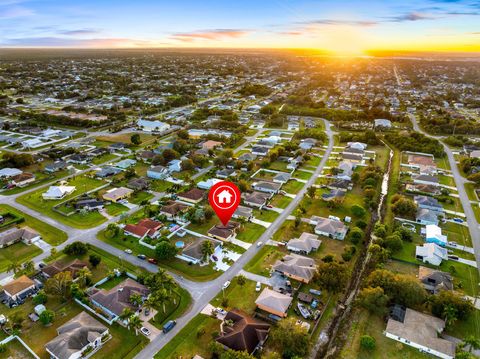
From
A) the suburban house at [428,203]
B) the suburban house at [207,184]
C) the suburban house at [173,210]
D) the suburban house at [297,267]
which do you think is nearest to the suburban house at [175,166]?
the suburban house at [207,184]

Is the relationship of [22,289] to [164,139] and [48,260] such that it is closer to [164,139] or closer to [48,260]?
[48,260]

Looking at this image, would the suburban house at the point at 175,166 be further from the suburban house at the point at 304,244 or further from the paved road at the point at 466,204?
the paved road at the point at 466,204

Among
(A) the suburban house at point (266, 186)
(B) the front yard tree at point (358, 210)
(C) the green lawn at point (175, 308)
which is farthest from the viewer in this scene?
(A) the suburban house at point (266, 186)

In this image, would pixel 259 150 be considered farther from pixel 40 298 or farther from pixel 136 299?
pixel 40 298

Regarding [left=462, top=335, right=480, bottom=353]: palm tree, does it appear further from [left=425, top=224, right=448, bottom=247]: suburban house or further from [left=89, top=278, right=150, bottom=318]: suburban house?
[left=89, top=278, right=150, bottom=318]: suburban house

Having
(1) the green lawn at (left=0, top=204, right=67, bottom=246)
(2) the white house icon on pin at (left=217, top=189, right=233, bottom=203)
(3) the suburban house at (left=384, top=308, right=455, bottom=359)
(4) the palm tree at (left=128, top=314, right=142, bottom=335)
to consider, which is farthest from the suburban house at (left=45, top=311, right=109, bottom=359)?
(3) the suburban house at (left=384, top=308, right=455, bottom=359)

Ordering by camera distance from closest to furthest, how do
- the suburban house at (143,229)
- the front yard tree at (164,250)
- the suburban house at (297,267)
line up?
the suburban house at (297,267) → the front yard tree at (164,250) → the suburban house at (143,229)
